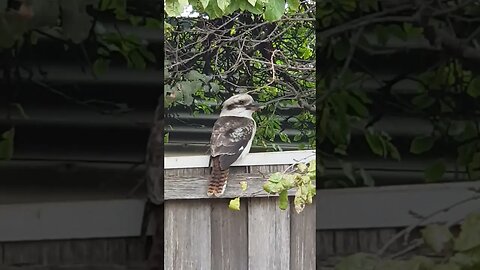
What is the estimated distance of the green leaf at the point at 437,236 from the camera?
2.21 feet

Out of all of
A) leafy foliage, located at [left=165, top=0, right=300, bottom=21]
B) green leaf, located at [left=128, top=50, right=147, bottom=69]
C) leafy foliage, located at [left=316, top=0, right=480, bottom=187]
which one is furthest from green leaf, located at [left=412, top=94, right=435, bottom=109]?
leafy foliage, located at [left=165, top=0, right=300, bottom=21]

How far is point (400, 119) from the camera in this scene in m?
0.68

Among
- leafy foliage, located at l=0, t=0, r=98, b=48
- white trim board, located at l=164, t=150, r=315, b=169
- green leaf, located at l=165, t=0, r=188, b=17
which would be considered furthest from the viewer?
white trim board, located at l=164, t=150, r=315, b=169

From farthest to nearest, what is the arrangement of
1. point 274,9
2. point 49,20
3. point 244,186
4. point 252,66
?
point 252,66, point 244,186, point 274,9, point 49,20

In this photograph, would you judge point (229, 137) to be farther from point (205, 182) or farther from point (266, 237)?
point (266, 237)

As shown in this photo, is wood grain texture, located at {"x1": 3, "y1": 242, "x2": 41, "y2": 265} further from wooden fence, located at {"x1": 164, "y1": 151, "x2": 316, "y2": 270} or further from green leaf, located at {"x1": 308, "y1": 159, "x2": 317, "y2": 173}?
green leaf, located at {"x1": 308, "y1": 159, "x2": 317, "y2": 173}

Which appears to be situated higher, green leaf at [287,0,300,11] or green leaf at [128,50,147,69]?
green leaf at [287,0,300,11]

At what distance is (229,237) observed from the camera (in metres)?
1.70

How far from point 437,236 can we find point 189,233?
107 centimetres

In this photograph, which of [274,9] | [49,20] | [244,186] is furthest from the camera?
[244,186]

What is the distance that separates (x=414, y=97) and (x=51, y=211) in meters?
0.44

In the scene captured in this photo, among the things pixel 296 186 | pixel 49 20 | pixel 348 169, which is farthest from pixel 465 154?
pixel 296 186

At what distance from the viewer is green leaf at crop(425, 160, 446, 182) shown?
0.68m

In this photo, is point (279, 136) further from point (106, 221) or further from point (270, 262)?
point (106, 221)
